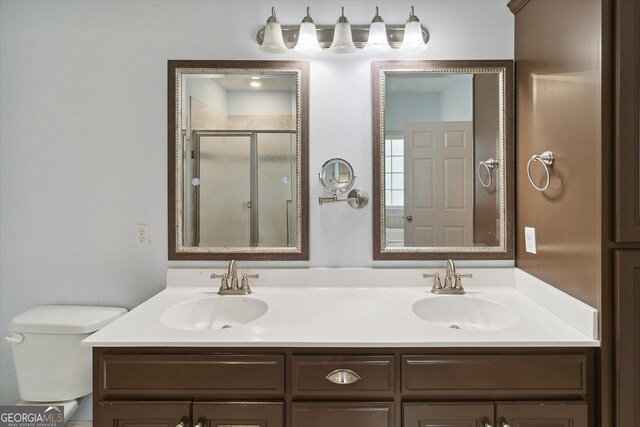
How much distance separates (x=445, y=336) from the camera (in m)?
1.27

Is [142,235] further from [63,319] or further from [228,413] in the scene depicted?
[228,413]

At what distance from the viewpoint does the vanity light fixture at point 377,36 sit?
5.65 feet

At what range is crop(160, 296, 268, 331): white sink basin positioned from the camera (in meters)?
1.68

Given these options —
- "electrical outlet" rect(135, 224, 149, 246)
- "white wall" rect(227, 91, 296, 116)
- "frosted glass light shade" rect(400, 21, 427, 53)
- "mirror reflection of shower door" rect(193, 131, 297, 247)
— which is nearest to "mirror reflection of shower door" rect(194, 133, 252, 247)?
"mirror reflection of shower door" rect(193, 131, 297, 247)

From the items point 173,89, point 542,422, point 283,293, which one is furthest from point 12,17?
point 542,422

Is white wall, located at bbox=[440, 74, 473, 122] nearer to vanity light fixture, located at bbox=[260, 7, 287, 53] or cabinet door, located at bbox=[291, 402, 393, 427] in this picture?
vanity light fixture, located at bbox=[260, 7, 287, 53]

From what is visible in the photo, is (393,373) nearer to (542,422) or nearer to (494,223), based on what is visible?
(542,422)

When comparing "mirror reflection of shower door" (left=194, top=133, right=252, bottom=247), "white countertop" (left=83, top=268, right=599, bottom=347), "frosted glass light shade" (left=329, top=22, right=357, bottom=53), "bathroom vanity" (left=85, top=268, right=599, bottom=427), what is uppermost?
"frosted glass light shade" (left=329, top=22, right=357, bottom=53)

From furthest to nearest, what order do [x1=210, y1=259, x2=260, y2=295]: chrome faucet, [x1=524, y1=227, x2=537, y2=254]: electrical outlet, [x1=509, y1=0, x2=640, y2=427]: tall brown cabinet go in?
[x1=210, y1=259, x2=260, y2=295]: chrome faucet → [x1=524, y1=227, x2=537, y2=254]: electrical outlet → [x1=509, y1=0, x2=640, y2=427]: tall brown cabinet

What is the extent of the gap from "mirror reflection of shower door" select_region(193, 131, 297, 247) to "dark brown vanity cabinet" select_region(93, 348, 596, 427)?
67 centimetres

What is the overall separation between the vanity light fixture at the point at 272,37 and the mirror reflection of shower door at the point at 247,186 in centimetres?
36

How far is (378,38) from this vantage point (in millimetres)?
1729

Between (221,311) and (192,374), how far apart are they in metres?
0.46

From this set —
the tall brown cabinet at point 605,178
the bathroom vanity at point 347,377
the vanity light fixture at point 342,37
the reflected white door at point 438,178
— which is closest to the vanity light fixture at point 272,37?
the vanity light fixture at point 342,37
